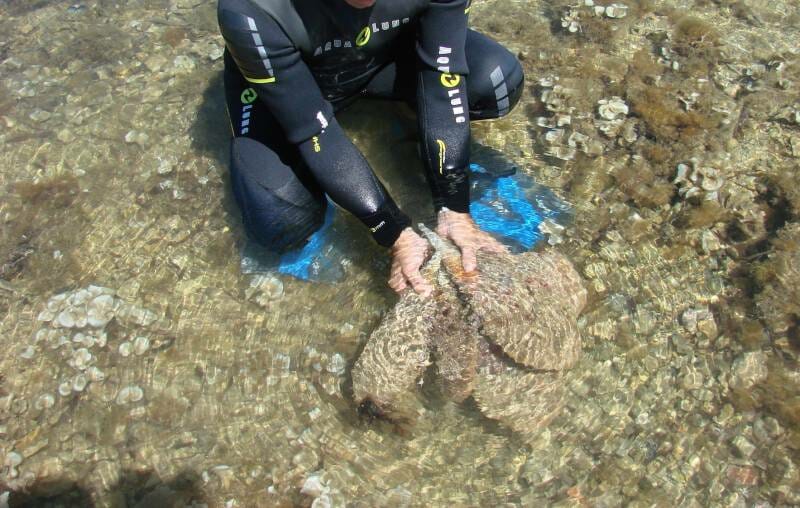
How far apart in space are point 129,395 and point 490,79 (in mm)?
2898

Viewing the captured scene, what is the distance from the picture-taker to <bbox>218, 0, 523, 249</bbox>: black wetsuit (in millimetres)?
3203

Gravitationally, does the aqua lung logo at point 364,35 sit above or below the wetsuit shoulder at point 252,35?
below

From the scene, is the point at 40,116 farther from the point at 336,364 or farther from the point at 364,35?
the point at 336,364

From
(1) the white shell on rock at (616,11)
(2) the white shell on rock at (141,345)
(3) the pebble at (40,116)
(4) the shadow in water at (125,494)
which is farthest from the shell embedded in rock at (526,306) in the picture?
(3) the pebble at (40,116)

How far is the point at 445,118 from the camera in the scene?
142 inches

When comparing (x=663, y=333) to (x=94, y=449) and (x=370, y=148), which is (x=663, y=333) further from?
(x=94, y=449)

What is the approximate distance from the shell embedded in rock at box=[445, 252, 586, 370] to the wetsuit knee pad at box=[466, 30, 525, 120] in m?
1.13

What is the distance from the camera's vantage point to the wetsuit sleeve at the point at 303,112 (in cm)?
308

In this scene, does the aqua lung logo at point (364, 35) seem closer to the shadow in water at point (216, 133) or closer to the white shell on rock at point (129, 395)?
the shadow in water at point (216, 133)

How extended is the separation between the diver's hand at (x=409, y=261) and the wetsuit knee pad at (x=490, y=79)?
3.53 feet

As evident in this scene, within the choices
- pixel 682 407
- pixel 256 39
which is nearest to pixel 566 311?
pixel 682 407

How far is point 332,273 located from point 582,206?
5.45ft

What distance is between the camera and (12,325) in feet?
12.7

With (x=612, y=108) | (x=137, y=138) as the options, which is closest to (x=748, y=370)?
(x=612, y=108)
